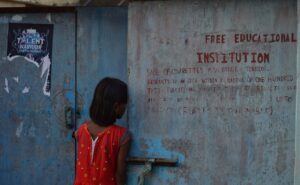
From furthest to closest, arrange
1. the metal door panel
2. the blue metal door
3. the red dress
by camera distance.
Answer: the blue metal door → the metal door panel → the red dress

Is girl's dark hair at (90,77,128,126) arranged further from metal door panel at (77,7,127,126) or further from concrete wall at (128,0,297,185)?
metal door panel at (77,7,127,126)

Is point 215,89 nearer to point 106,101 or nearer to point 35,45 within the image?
point 106,101

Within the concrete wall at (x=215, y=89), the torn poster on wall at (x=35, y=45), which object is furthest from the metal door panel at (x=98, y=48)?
the concrete wall at (x=215, y=89)

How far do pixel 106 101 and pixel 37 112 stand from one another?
1448 mm

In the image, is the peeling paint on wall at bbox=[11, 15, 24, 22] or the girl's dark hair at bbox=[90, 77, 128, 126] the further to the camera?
the peeling paint on wall at bbox=[11, 15, 24, 22]

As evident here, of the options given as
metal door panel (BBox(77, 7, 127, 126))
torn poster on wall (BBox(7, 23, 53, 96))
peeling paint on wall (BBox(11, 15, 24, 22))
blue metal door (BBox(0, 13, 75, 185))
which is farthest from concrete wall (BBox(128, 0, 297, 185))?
peeling paint on wall (BBox(11, 15, 24, 22))

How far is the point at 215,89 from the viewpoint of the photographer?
3941 millimetres

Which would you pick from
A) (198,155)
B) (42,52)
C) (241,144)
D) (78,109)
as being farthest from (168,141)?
(42,52)

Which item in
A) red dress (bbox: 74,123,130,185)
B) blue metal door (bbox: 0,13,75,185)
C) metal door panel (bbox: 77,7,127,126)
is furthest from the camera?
blue metal door (bbox: 0,13,75,185)

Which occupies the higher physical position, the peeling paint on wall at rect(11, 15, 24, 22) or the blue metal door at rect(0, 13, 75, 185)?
the peeling paint on wall at rect(11, 15, 24, 22)

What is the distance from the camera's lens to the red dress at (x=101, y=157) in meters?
3.84

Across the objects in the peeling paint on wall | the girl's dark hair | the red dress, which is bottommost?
the red dress

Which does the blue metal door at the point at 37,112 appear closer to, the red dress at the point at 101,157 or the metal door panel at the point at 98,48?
the metal door panel at the point at 98,48

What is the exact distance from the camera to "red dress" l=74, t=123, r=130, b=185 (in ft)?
12.6
